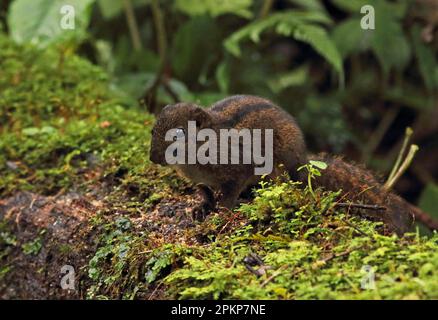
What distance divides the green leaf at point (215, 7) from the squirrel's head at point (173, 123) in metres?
2.86

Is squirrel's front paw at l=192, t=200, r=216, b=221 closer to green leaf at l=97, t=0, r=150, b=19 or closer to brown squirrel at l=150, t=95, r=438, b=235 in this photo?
brown squirrel at l=150, t=95, r=438, b=235

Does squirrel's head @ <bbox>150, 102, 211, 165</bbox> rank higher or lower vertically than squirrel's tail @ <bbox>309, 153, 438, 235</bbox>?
higher

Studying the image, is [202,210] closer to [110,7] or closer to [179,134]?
[179,134]

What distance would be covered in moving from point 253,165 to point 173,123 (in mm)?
491

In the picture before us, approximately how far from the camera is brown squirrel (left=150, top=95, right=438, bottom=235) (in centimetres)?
444

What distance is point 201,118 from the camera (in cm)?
456

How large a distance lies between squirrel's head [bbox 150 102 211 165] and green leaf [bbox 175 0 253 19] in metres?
2.86

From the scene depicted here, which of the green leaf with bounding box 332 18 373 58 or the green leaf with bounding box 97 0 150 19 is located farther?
the green leaf with bounding box 332 18 373 58

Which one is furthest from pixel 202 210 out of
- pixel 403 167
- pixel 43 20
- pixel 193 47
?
pixel 193 47

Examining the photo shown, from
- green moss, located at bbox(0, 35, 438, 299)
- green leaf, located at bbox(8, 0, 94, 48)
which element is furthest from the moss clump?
green leaf, located at bbox(8, 0, 94, 48)

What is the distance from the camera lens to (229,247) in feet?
12.4

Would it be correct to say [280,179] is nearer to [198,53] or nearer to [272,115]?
[272,115]

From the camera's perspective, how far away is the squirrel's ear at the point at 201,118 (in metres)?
4.54

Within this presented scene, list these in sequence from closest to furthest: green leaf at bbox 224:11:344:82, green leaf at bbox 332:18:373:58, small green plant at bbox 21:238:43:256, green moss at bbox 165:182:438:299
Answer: green moss at bbox 165:182:438:299
small green plant at bbox 21:238:43:256
green leaf at bbox 224:11:344:82
green leaf at bbox 332:18:373:58
